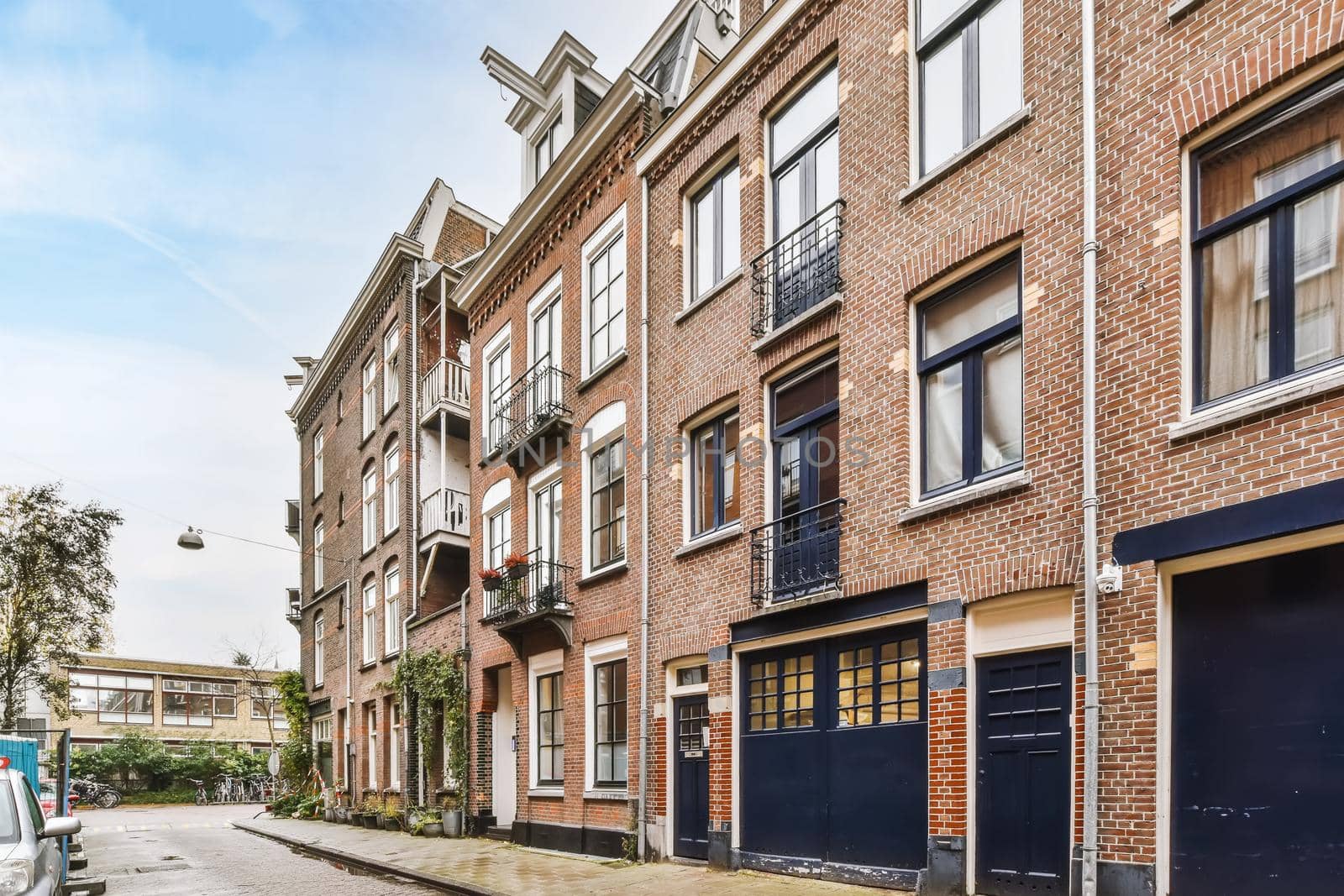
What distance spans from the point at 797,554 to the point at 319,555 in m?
24.8

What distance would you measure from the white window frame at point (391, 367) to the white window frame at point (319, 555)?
314 inches

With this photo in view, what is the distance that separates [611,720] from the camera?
1582 cm

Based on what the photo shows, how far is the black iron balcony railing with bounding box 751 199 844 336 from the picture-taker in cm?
1202

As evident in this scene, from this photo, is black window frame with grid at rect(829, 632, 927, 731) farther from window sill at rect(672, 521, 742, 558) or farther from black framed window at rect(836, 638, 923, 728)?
window sill at rect(672, 521, 742, 558)

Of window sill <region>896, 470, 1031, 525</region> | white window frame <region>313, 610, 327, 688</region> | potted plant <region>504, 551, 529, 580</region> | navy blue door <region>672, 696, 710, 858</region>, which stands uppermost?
window sill <region>896, 470, 1031, 525</region>

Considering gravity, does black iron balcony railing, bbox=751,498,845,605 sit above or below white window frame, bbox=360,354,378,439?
below

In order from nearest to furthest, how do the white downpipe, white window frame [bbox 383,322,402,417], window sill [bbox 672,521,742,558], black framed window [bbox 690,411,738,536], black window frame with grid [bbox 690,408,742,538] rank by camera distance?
window sill [bbox 672,521,742,558], black window frame with grid [bbox 690,408,742,538], black framed window [bbox 690,411,738,536], the white downpipe, white window frame [bbox 383,322,402,417]

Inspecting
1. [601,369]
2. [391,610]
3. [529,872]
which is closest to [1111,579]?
[529,872]

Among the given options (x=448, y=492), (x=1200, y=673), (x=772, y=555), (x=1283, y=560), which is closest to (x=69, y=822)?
(x=772, y=555)

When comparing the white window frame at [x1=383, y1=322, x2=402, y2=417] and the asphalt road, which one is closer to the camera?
the asphalt road

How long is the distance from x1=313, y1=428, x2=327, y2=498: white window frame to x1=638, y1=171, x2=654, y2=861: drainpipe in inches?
872

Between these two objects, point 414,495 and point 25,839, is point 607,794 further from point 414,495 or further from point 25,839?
point 414,495

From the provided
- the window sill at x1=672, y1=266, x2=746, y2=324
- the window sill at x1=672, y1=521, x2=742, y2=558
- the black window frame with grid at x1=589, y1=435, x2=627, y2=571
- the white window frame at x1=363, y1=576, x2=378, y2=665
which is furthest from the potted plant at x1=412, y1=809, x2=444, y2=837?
the window sill at x1=672, y1=266, x2=746, y2=324

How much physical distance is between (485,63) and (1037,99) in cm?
1447
